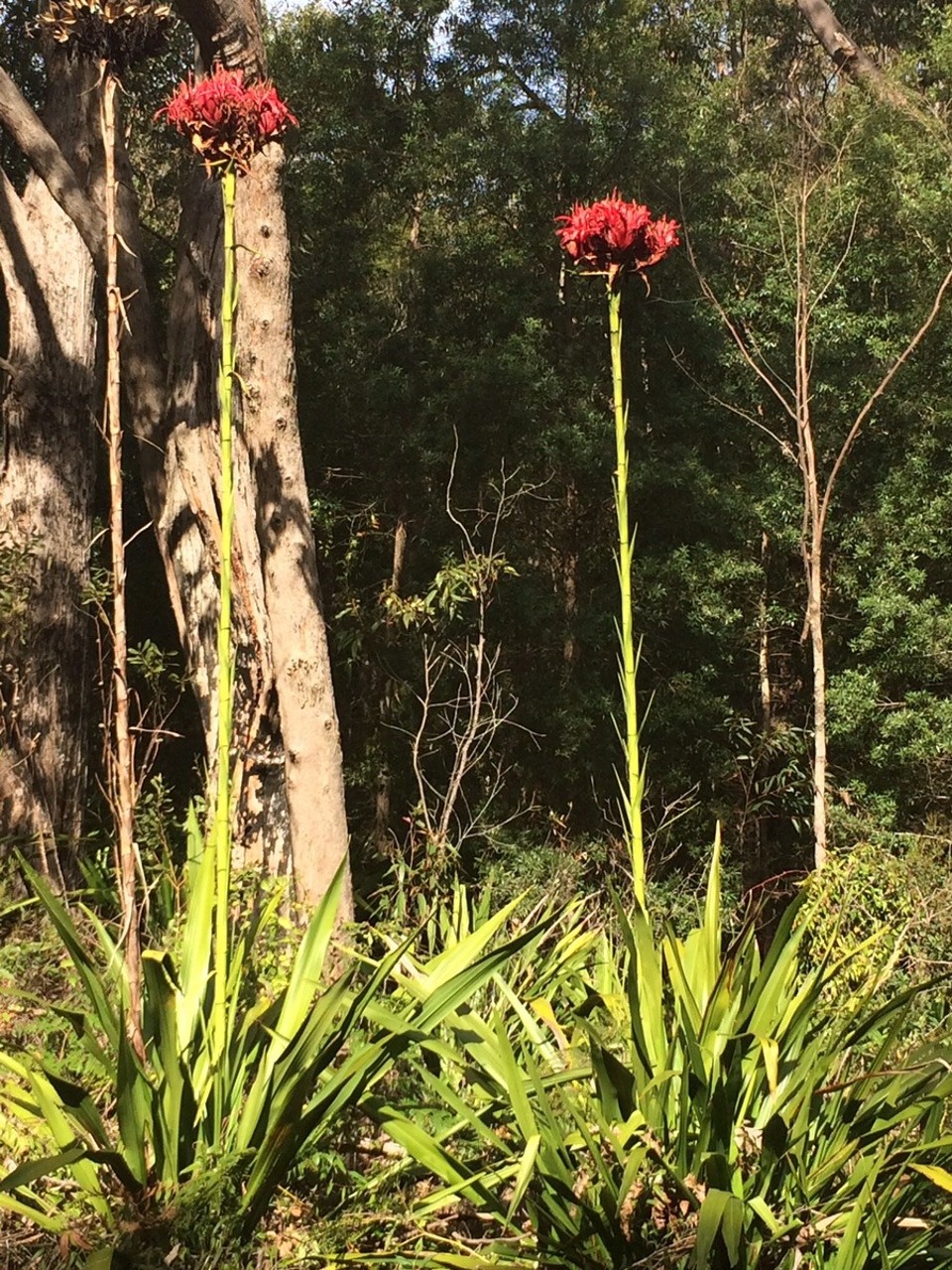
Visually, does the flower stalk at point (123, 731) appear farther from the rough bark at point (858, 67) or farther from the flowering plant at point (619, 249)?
the rough bark at point (858, 67)

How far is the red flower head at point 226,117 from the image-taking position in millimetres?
2705

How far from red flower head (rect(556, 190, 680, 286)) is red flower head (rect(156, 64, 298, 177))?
28.0 inches

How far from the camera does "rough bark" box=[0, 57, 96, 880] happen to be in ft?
19.8

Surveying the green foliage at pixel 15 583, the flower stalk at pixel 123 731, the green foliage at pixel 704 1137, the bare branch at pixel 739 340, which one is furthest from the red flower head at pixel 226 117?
the bare branch at pixel 739 340

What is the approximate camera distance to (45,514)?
6484mm

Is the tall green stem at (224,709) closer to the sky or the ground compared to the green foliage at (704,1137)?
closer to the sky

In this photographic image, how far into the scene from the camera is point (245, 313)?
5574 millimetres

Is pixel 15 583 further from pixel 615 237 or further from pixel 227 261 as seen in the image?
pixel 615 237

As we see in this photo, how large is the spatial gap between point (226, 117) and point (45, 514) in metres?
4.19

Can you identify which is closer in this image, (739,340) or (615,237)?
(615,237)

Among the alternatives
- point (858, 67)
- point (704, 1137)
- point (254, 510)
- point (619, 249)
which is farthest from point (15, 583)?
point (858, 67)

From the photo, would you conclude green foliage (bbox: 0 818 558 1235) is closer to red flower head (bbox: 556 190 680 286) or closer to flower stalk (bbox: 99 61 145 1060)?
flower stalk (bbox: 99 61 145 1060)

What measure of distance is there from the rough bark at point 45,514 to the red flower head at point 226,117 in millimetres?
3601

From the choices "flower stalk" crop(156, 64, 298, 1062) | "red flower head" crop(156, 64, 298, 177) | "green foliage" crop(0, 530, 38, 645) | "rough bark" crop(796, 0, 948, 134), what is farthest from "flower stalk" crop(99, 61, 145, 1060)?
"rough bark" crop(796, 0, 948, 134)
